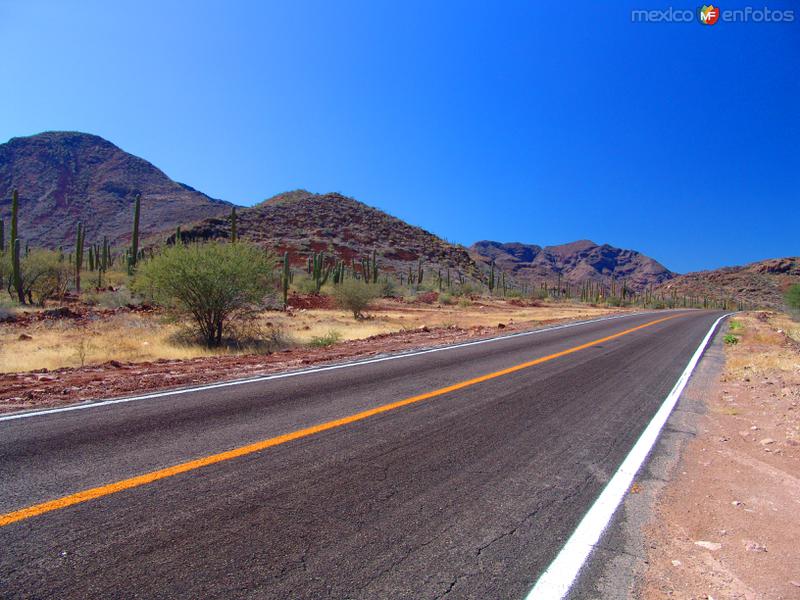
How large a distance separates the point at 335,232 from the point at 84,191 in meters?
68.9

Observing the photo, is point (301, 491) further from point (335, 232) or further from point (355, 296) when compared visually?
point (335, 232)

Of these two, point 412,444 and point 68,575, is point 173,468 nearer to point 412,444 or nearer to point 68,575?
point 68,575

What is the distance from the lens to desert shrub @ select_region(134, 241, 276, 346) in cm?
1627

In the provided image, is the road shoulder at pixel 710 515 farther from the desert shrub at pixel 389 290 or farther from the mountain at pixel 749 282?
the mountain at pixel 749 282

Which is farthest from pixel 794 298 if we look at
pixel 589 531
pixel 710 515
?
pixel 589 531

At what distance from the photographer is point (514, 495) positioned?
3.79m

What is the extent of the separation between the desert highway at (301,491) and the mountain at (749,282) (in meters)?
111

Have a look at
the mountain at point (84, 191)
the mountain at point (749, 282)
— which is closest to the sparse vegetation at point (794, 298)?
the mountain at point (749, 282)

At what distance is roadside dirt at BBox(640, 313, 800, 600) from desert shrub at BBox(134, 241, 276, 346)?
14.8 metres

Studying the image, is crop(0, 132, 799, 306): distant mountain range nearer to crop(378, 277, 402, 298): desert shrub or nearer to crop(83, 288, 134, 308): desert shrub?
crop(378, 277, 402, 298): desert shrub

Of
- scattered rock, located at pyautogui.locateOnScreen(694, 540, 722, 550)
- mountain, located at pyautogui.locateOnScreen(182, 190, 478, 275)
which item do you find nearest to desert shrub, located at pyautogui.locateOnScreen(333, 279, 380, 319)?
scattered rock, located at pyautogui.locateOnScreen(694, 540, 722, 550)

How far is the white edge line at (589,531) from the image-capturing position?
8.70ft

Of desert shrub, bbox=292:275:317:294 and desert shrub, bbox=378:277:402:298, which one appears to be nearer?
desert shrub, bbox=292:275:317:294

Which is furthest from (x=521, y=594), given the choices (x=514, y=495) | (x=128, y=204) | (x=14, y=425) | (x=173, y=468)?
(x=128, y=204)
